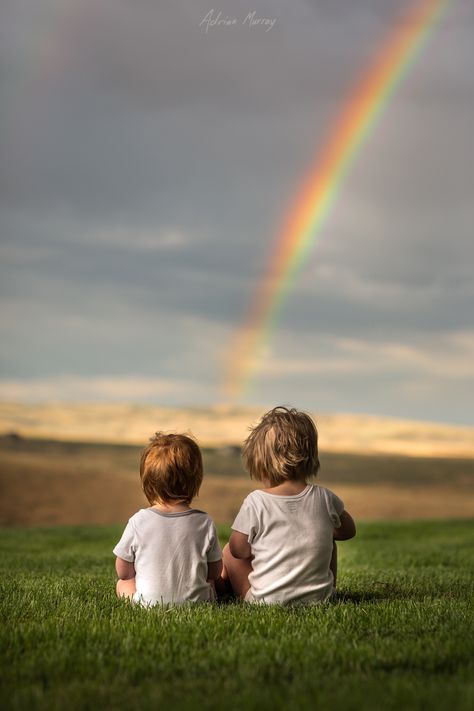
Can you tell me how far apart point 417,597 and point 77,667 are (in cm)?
376

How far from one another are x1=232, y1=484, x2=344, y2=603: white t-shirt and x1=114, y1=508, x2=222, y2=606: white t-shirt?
0.93 ft

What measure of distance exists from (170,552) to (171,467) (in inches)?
23.3

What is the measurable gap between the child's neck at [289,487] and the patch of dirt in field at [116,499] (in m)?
27.1

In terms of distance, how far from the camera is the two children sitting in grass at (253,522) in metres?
5.46

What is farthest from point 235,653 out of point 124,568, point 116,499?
point 116,499

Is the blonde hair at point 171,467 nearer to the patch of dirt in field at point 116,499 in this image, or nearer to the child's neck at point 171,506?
the child's neck at point 171,506

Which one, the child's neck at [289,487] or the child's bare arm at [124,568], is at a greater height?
the child's neck at [289,487]

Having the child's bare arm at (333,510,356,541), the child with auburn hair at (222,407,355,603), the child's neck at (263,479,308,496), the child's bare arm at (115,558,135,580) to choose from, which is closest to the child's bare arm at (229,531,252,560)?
the child with auburn hair at (222,407,355,603)

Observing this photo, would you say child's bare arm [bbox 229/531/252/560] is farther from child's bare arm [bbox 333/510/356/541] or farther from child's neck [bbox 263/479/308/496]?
child's bare arm [bbox 333/510/356/541]

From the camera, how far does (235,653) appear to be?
13.8 ft

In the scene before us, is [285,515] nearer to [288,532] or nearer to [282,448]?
[288,532]

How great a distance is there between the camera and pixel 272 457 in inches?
216

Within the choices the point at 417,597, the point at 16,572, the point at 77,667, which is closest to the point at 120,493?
the point at 16,572

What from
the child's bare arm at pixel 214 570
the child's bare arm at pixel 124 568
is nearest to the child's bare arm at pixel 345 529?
the child's bare arm at pixel 214 570
